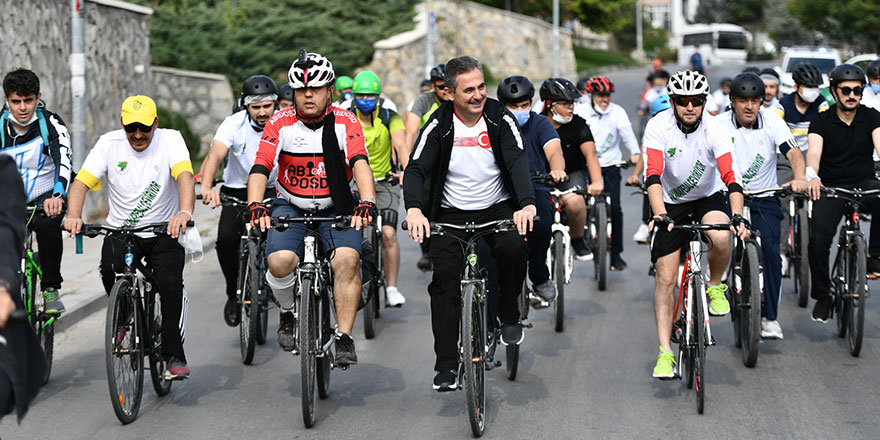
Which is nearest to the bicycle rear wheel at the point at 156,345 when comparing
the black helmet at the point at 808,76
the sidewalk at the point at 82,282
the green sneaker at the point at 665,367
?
the sidewalk at the point at 82,282

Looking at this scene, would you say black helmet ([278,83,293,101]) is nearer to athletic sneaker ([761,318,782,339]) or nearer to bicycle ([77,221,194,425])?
bicycle ([77,221,194,425])

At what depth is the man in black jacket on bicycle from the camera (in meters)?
6.89

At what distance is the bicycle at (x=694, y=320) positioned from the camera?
7.14 m

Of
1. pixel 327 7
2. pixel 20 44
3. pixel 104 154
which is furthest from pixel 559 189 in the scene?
pixel 327 7

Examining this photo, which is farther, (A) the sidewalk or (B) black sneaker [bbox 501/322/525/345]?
(A) the sidewalk

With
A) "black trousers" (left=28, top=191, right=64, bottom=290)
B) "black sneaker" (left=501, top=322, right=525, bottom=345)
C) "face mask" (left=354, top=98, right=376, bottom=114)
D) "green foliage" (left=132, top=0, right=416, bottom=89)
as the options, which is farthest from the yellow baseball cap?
"green foliage" (left=132, top=0, right=416, bottom=89)

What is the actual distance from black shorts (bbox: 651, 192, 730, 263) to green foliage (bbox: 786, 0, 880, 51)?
159 ft

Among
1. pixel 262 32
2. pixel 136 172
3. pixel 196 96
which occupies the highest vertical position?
pixel 262 32

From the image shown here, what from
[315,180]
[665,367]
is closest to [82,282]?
[315,180]

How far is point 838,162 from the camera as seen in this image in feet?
30.9

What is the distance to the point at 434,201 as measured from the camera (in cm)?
726

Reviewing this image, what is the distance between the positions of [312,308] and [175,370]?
3.68 ft

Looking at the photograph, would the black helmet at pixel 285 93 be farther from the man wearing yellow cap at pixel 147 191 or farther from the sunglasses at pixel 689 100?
the sunglasses at pixel 689 100

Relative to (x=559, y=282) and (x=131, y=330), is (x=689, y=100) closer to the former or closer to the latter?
(x=559, y=282)
